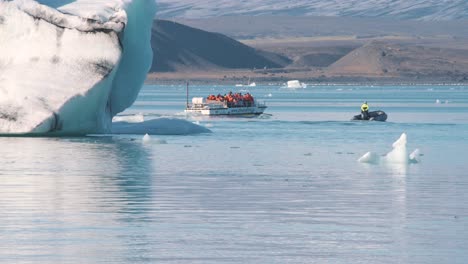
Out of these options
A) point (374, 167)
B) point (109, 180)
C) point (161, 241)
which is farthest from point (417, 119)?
point (161, 241)

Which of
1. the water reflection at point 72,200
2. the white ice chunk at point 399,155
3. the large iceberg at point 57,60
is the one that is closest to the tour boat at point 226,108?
the large iceberg at point 57,60

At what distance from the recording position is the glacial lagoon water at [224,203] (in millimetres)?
17969

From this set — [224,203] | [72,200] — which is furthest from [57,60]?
[224,203]

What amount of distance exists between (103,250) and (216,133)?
1333 inches

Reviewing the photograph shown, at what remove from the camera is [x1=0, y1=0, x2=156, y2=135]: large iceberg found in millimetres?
39219

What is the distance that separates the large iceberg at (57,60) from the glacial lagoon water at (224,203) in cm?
81

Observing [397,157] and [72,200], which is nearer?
[72,200]

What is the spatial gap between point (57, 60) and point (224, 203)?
17.0 meters

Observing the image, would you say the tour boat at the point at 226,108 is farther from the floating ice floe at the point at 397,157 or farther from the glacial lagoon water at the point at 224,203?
the floating ice floe at the point at 397,157

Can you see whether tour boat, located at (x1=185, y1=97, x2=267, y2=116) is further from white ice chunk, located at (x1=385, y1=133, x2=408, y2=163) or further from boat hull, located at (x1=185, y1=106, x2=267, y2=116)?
white ice chunk, located at (x1=385, y1=133, x2=408, y2=163)

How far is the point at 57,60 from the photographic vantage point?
39656 millimetres

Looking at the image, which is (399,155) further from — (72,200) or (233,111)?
(233,111)

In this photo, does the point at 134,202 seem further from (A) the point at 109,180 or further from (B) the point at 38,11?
(B) the point at 38,11

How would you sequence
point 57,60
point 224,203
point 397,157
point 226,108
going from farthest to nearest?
point 226,108, point 57,60, point 397,157, point 224,203
